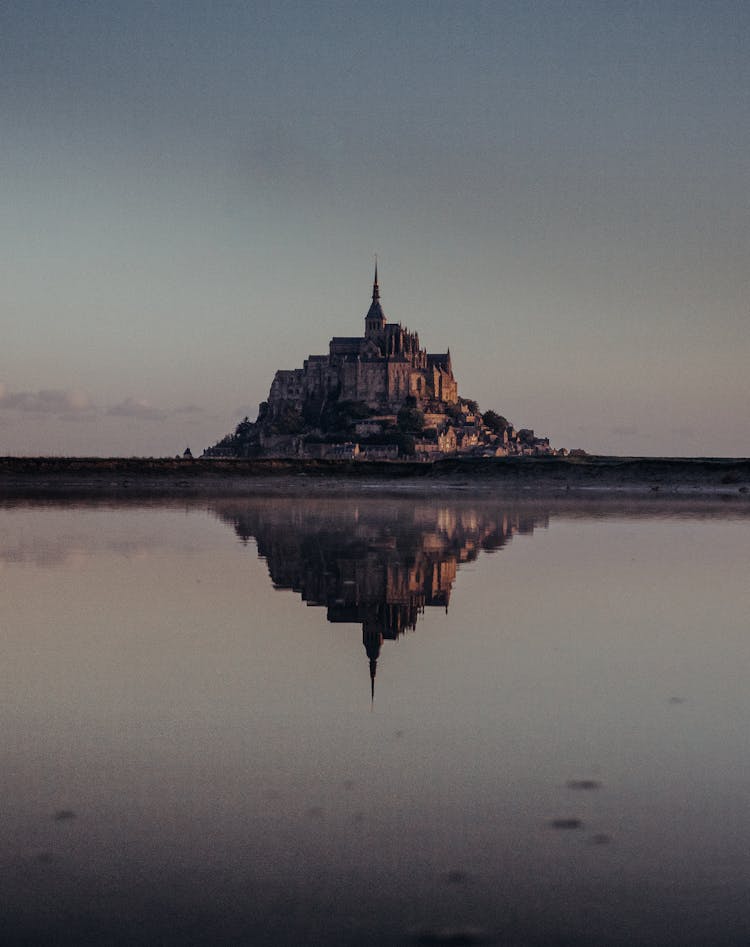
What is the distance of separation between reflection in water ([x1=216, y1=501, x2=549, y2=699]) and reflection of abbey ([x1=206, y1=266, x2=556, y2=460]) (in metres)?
110

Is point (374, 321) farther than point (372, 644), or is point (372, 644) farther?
point (374, 321)

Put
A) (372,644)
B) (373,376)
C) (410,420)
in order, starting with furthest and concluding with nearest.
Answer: (373,376) < (410,420) < (372,644)

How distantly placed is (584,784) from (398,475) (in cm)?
7312

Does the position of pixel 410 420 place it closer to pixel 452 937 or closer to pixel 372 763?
pixel 372 763

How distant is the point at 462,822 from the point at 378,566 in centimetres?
1115

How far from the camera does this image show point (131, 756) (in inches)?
234

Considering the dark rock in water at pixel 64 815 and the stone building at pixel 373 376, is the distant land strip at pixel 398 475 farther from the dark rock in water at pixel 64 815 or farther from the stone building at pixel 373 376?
the stone building at pixel 373 376

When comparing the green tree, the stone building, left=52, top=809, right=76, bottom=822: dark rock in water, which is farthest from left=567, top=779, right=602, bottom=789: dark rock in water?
the stone building

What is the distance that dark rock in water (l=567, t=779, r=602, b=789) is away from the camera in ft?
18.0

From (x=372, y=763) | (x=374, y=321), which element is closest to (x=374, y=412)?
(x=374, y=321)

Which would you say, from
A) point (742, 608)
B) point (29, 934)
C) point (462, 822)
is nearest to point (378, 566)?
point (742, 608)

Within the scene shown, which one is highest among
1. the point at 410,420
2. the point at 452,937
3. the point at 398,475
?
the point at 410,420

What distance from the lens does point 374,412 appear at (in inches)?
6240

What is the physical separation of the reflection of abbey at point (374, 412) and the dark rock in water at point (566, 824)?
13588 centimetres
